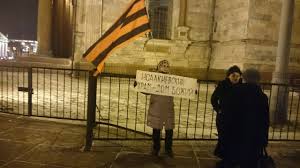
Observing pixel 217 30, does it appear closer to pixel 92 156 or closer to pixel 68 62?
pixel 68 62

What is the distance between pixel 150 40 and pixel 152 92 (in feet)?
46.0

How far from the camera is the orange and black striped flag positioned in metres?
4.95

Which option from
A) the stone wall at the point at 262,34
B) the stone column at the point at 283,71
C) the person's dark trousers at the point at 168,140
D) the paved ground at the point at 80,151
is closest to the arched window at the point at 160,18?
the stone wall at the point at 262,34

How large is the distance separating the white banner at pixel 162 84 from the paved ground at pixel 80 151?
1.07 meters

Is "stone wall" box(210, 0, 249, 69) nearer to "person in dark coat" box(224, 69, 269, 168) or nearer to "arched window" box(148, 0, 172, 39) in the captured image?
"arched window" box(148, 0, 172, 39)

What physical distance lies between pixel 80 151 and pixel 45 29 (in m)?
18.2

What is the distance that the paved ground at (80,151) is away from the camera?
476 cm

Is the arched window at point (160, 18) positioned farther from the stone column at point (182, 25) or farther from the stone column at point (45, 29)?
the stone column at point (45, 29)

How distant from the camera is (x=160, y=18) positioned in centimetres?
2019

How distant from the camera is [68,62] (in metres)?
19.8

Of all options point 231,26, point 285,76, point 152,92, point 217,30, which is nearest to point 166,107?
point 152,92

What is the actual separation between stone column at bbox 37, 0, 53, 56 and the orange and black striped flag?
17.9 m

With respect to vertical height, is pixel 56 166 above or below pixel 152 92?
below

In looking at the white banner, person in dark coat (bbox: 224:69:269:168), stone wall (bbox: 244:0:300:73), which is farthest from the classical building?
person in dark coat (bbox: 224:69:269:168)
